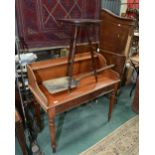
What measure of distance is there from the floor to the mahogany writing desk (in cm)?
14

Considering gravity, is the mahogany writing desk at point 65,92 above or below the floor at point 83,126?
above

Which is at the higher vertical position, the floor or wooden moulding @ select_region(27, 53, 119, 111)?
wooden moulding @ select_region(27, 53, 119, 111)

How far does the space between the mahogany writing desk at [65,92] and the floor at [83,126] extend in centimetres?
14

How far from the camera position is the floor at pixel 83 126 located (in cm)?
171

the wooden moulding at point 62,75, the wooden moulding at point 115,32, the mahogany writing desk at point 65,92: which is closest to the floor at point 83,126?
the mahogany writing desk at point 65,92

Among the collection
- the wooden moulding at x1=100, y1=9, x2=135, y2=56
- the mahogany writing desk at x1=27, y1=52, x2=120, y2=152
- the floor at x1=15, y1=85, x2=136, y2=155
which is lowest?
the floor at x1=15, y1=85, x2=136, y2=155

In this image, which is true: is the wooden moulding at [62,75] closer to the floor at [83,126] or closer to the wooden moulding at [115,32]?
the wooden moulding at [115,32]

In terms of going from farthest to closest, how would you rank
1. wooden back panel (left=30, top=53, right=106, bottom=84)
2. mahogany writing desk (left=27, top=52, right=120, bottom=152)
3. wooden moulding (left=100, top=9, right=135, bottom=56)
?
wooden moulding (left=100, top=9, right=135, bottom=56), wooden back panel (left=30, top=53, right=106, bottom=84), mahogany writing desk (left=27, top=52, right=120, bottom=152)

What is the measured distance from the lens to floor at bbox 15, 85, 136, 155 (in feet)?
5.62

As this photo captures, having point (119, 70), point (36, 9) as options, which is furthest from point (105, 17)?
point (36, 9)

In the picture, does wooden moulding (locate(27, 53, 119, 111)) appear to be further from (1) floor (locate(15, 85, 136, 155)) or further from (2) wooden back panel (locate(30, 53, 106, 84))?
(1) floor (locate(15, 85, 136, 155))

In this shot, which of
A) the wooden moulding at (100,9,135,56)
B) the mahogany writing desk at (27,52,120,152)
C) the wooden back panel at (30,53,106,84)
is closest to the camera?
the mahogany writing desk at (27,52,120,152)

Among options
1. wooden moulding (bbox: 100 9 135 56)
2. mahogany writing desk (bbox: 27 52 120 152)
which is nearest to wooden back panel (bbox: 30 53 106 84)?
mahogany writing desk (bbox: 27 52 120 152)
